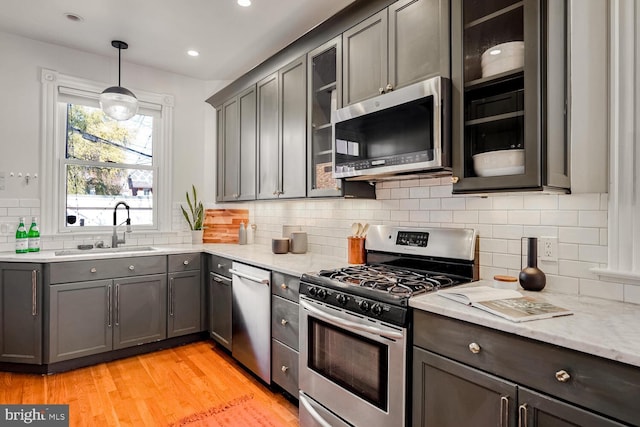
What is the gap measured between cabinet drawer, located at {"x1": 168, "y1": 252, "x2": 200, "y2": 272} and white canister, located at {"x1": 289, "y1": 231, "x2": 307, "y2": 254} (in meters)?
1.01

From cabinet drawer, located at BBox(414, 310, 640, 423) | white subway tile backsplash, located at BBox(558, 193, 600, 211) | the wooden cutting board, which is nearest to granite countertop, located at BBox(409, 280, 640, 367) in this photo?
cabinet drawer, located at BBox(414, 310, 640, 423)

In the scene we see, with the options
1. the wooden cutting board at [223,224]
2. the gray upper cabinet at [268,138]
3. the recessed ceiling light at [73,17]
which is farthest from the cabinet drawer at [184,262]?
the recessed ceiling light at [73,17]

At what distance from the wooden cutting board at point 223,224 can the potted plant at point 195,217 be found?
110 millimetres

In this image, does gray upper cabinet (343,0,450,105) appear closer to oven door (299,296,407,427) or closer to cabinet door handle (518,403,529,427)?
oven door (299,296,407,427)

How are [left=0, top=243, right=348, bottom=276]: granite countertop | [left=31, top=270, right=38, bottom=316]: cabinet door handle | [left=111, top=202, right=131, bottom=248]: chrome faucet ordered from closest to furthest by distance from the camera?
1. [left=0, top=243, right=348, bottom=276]: granite countertop
2. [left=31, top=270, right=38, bottom=316]: cabinet door handle
3. [left=111, top=202, right=131, bottom=248]: chrome faucet

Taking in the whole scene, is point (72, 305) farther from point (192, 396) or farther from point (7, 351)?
point (192, 396)

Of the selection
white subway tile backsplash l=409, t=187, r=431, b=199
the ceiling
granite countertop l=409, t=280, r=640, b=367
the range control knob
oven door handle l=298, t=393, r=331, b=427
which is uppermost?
the ceiling

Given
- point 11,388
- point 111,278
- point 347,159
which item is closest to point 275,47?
point 347,159

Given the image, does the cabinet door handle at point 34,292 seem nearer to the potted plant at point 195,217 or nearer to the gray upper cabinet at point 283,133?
the potted plant at point 195,217

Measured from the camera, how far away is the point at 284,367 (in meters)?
2.37

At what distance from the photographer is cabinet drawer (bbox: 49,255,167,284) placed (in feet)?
9.31

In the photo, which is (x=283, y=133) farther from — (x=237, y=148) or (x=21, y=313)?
(x=21, y=313)

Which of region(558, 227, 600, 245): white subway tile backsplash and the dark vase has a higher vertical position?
region(558, 227, 600, 245): white subway tile backsplash

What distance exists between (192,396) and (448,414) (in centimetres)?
183
